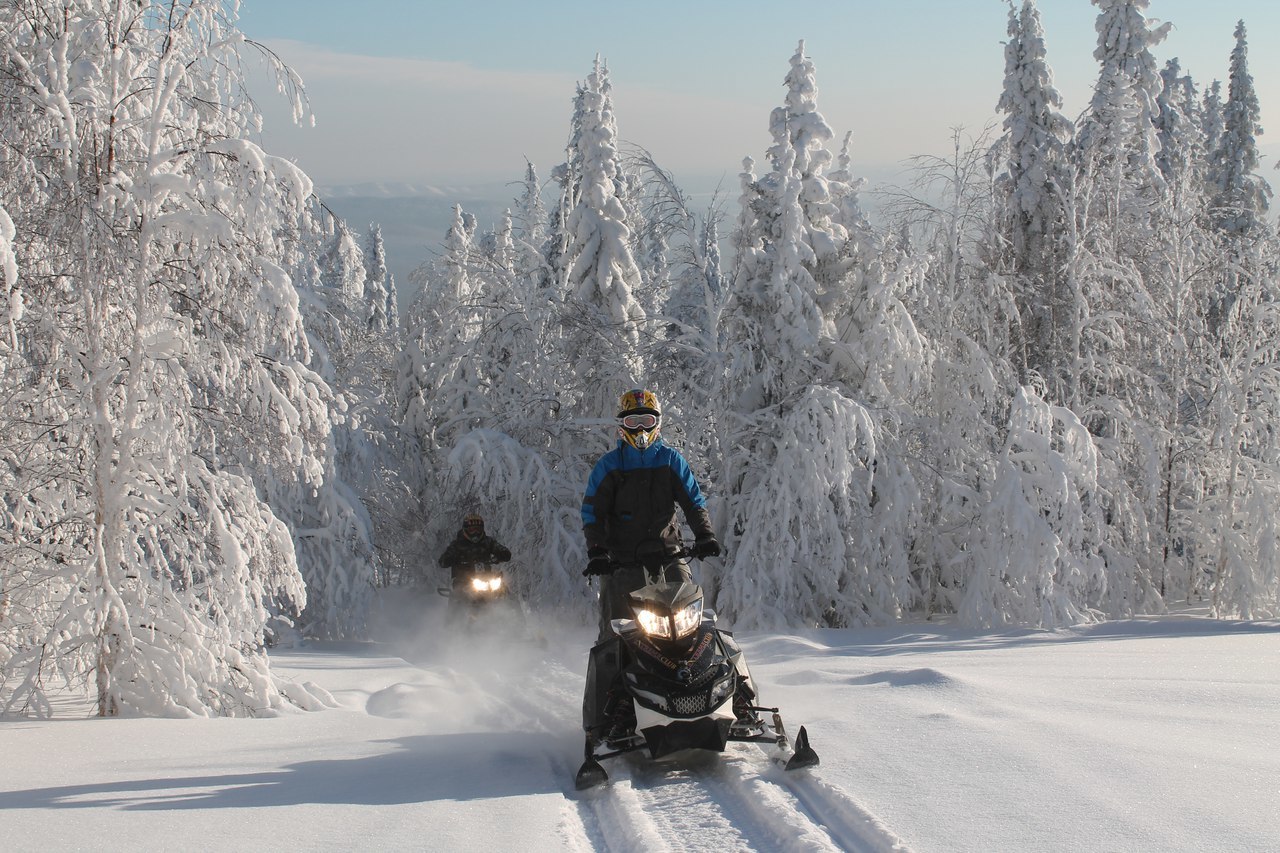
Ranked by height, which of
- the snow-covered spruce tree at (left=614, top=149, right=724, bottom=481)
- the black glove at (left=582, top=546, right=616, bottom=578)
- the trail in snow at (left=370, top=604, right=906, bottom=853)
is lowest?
the trail in snow at (left=370, top=604, right=906, bottom=853)

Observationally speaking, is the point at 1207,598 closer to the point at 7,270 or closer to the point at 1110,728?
the point at 1110,728

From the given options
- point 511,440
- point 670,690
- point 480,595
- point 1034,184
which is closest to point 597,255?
point 511,440

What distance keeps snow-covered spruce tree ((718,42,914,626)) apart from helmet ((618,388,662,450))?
10.0 metres

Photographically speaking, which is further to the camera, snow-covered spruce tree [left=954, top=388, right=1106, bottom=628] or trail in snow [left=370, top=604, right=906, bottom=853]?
snow-covered spruce tree [left=954, top=388, right=1106, bottom=628]

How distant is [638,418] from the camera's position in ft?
23.7

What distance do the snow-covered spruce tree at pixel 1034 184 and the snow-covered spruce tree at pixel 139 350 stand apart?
58.5 ft

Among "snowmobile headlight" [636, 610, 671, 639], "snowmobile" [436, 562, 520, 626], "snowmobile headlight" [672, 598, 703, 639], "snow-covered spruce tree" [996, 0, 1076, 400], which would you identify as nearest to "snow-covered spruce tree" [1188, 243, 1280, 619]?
"snow-covered spruce tree" [996, 0, 1076, 400]

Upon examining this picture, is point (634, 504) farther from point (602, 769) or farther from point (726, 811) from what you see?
point (726, 811)

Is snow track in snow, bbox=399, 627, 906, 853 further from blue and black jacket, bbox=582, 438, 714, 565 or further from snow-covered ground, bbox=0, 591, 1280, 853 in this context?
blue and black jacket, bbox=582, 438, 714, 565

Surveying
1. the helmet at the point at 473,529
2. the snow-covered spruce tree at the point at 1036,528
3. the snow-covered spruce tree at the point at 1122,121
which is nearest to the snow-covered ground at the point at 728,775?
the helmet at the point at 473,529

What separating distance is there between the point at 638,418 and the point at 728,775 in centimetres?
251

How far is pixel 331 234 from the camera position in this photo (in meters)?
9.05

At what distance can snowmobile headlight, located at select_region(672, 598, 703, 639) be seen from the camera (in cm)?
618

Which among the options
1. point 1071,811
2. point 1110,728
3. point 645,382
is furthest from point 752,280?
point 1071,811
